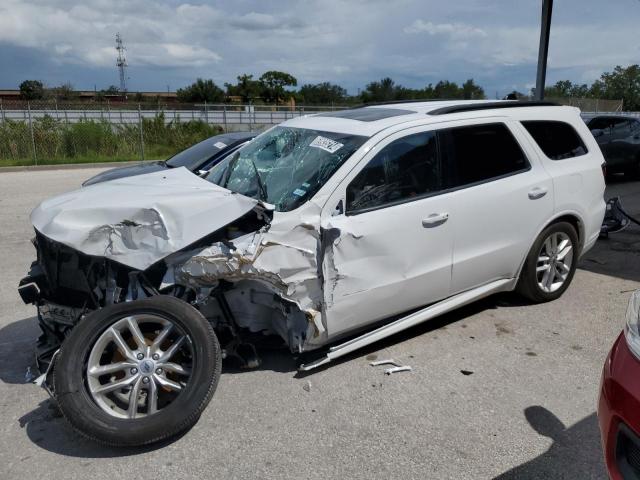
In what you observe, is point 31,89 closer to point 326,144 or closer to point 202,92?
point 202,92

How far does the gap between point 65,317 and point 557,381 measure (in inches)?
132

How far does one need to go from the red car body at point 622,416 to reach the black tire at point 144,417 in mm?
2039

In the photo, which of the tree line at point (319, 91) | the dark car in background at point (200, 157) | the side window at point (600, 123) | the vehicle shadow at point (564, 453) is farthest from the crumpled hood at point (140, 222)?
the tree line at point (319, 91)

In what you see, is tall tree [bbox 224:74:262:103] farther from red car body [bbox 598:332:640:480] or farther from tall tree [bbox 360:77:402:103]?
red car body [bbox 598:332:640:480]

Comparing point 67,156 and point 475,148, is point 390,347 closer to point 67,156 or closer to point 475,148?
point 475,148

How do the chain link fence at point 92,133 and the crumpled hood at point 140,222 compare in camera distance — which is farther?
the chain link fence at point 92,133

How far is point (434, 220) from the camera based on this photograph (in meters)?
4.05

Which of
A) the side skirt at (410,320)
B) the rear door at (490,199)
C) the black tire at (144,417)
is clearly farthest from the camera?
the rear door at (490,199)

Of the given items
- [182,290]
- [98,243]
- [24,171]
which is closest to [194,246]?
[182,290]

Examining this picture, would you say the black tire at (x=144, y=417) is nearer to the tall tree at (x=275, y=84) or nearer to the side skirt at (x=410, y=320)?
the side skirt at (x=410, y=320)

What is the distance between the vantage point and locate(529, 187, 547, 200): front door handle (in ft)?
15.3

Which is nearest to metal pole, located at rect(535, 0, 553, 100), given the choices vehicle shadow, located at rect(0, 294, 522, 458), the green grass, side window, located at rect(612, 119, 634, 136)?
side window, located at rect(612, 119, 634, 136)

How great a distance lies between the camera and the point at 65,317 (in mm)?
3736

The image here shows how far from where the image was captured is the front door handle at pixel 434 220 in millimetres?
4023
